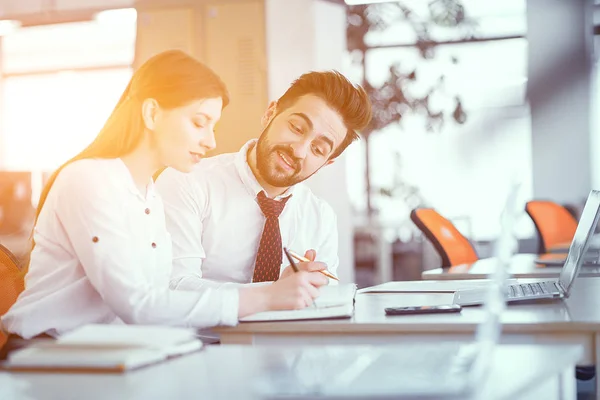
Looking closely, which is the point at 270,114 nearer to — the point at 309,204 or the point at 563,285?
the point at 309,204

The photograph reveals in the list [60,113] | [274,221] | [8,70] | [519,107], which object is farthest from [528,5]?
[274,221]

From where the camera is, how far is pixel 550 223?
5.25 metres

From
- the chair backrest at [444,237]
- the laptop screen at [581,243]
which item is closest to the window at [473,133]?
the chair backrest at [444,237]

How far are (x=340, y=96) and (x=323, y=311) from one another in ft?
3.64

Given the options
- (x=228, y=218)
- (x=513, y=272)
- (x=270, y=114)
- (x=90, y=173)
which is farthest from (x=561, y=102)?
(x=90, y=173)

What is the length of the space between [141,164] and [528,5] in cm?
655

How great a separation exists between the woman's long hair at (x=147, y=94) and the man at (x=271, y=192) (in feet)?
1.77

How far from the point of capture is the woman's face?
1.96 m

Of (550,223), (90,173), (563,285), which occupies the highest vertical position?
(90,173)

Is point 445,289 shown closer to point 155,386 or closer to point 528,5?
point 155,386

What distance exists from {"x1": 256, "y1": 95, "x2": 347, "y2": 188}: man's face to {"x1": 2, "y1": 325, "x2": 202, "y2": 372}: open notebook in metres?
1.40

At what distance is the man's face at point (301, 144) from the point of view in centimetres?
268

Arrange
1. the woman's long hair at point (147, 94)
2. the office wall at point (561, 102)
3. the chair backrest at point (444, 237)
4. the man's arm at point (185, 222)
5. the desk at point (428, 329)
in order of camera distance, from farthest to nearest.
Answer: the office wall at point (561, 102) → the chair backrest at point (444, 237) → the man's arm at point (185, 222) → the woman's long hair at point (147, 94) → the desk at point (428, 329)

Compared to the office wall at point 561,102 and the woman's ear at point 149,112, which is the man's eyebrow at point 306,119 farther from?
the office wall at point 561,102
